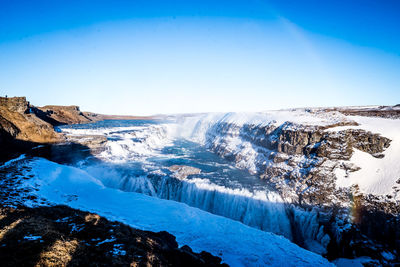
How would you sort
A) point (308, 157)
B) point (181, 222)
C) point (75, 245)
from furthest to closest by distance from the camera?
point (308, 157) < point (181, 222) < point (75, 245)

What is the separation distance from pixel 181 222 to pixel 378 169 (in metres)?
16.9

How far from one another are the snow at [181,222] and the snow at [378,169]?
822cm

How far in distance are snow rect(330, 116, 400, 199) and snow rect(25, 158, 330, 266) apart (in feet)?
27.0

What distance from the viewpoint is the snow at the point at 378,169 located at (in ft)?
44.7

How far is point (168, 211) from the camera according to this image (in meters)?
12.2

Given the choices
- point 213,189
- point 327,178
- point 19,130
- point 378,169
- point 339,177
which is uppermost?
point 19,130

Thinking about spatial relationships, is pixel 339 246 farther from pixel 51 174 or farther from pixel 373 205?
pixel 51 174

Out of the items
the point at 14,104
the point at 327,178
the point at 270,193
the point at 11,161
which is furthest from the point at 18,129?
the point at 327,178

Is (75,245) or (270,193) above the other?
(75,245)

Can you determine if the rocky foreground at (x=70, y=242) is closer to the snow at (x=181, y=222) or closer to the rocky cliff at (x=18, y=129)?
the snow at (x=181, y=222)

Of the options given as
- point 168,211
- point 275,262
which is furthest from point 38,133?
point 275,262

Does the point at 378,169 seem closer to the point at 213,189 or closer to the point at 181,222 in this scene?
the point at 213,189

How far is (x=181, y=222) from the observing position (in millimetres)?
11203

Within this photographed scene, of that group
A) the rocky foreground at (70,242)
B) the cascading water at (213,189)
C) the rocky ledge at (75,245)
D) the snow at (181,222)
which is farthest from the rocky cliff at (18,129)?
the rocky ledge at (75,245)
